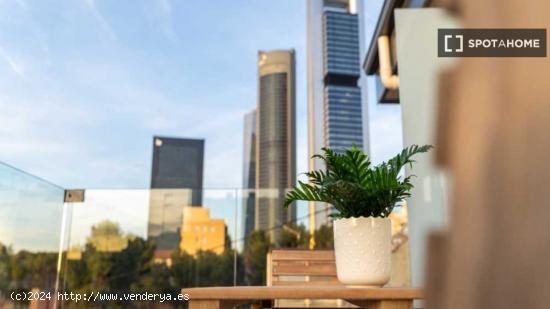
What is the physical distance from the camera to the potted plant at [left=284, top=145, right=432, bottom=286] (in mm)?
1151

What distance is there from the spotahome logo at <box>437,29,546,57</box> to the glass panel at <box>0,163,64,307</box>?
307 cm

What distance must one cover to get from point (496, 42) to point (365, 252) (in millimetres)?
904

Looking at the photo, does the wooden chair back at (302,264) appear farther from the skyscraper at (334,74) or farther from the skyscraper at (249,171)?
the skyscraper at (334,74)

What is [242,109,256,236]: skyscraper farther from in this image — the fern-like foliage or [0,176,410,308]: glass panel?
the fern-like foliage

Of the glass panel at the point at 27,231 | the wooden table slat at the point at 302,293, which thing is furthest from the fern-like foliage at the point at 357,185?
the glass panel at the point at 27,231

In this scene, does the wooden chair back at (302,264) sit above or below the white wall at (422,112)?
below

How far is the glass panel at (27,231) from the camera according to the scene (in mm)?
3352

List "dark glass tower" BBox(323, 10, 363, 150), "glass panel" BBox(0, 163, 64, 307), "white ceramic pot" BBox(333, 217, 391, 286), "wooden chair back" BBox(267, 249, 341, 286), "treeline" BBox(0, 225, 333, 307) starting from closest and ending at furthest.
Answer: "white ceramic pot" BBox(333, 217, 391, 286) < "wooden chair back" BBox(267, 249, 341, 286) < "glass panel" BBox(0, 163, 64, 307) < "treeline" BBox(0, 225, 333, 307) < "dark glass tower" BBox(323, 10, 363, 150)

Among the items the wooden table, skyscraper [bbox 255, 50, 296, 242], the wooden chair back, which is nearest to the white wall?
the wooden chair back

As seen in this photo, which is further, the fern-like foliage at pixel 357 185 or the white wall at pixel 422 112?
the white wall at pixel 422 112

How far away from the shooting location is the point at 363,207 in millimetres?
1186

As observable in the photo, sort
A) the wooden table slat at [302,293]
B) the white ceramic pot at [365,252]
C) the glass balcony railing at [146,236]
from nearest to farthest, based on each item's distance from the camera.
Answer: the wooden table slat at [302,293] < the white ceramic pot at [365,252] < the glass balcony railing at [146,236]

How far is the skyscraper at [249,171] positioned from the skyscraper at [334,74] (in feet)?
4.79

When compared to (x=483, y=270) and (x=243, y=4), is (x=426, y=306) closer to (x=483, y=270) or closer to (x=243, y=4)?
(x=483, y=270)
